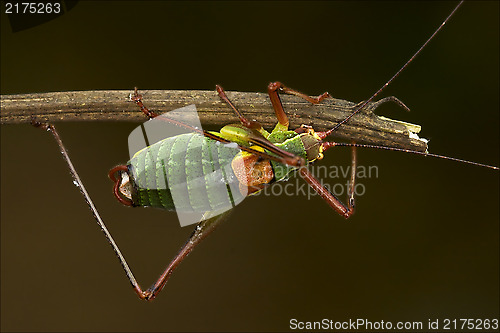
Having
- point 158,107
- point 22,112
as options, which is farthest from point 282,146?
point 22,112

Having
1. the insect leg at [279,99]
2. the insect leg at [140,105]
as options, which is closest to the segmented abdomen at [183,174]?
the insect leg at [140,105]

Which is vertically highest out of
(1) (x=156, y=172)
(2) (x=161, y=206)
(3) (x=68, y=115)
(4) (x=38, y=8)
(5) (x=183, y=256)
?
(4) (x=38, y=8)

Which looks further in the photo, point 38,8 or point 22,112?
point 38,8

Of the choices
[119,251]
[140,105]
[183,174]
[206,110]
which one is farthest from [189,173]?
[119,251]

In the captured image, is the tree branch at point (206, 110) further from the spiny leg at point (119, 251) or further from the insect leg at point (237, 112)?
the spiny leg at point (119, 251)

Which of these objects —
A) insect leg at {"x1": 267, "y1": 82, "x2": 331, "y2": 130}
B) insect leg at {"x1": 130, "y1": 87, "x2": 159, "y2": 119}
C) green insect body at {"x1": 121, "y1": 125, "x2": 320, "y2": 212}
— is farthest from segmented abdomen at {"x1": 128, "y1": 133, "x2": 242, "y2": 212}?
insect leg at {"x1": 267, "y1": 82, "x2": 331, "y2": 130}

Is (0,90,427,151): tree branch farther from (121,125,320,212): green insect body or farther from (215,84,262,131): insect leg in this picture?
(121,125,320,212): green insect body

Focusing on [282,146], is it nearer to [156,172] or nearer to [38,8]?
[156,172]
